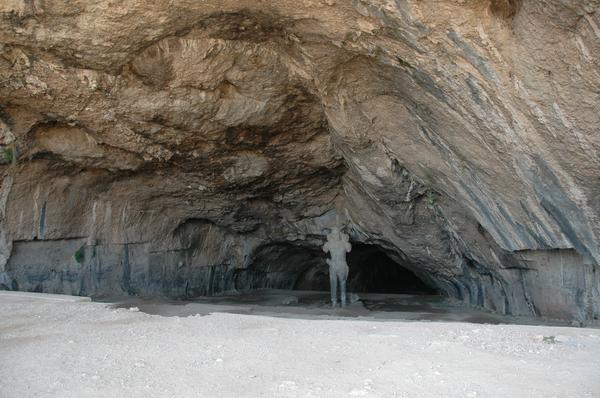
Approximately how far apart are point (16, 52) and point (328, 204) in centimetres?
857

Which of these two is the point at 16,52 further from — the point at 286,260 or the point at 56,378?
the point at 286,260

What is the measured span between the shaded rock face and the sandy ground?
2813 mm

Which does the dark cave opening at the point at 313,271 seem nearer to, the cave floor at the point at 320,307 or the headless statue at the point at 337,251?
the cave floor at the point at 320,307

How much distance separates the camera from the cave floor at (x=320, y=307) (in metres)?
9.33

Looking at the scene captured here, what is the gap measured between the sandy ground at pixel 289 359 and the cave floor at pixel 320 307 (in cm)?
243

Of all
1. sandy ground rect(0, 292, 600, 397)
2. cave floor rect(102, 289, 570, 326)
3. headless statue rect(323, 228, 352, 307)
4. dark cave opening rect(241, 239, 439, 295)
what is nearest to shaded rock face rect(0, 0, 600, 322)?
cave floor rect(102, 289, 570, 326)

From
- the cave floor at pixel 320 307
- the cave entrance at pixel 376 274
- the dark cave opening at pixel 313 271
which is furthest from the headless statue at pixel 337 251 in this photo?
the cave entrance at pixel 376 274

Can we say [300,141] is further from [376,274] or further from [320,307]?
[376,274]

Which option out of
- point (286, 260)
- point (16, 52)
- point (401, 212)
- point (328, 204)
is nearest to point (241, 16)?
point (16, 52)

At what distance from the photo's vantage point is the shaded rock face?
272 inches

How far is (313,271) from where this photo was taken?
20516 mm

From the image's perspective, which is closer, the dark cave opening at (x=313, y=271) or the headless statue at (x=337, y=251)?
the headless statue at (x=337, y=251)

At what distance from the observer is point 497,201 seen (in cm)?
914

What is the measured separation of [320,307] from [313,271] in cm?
764
